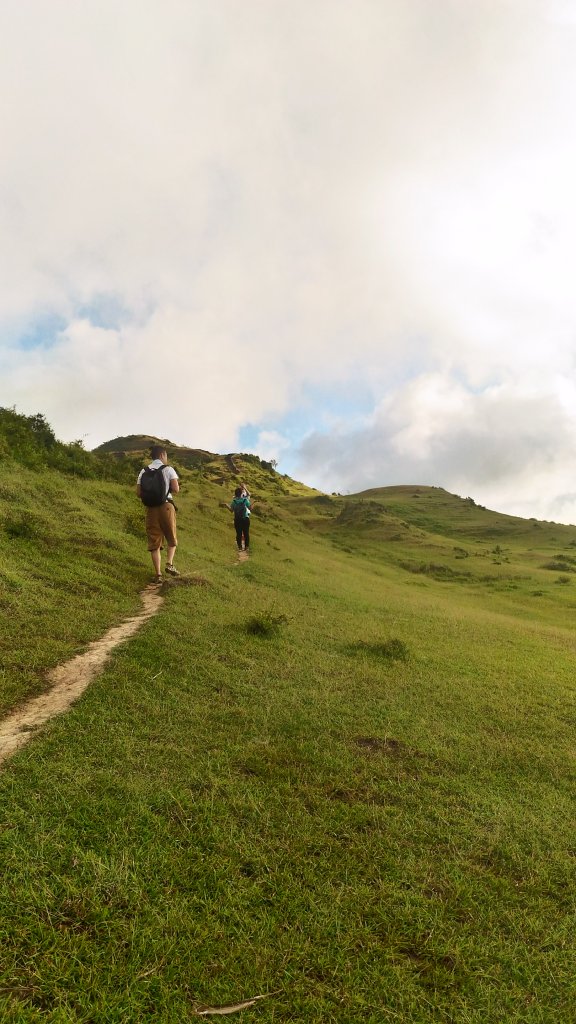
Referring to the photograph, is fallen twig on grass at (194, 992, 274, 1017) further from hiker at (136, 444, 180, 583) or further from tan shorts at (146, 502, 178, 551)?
tan shorts at (146, 502, 178, 551)

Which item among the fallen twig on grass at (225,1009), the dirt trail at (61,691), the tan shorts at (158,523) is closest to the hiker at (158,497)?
the tan shorts at (158,523)

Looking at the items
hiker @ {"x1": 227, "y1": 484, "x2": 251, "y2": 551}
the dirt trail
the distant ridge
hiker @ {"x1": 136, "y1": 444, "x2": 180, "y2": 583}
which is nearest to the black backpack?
hiker @ {"x1": 136, "y1": 444, "x2": 180, "y2": 583}

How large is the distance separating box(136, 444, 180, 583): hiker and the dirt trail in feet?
11.9

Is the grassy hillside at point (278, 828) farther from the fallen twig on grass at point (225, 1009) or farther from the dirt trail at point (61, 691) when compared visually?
the dirt trail at point (61, 691)

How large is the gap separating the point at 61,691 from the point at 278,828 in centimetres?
318

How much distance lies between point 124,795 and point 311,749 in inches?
75.0

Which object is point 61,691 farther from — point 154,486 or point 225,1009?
point 154,486

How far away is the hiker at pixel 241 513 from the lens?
19.2 meters

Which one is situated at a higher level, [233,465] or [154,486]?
[233,465]

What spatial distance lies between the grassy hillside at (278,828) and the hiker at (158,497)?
242 cm

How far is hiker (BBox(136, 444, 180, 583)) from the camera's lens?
11.1m

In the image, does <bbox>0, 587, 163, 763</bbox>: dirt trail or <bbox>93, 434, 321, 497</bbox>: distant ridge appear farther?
<bbox>93, 434, 321, 497</bbox>: distant ridge

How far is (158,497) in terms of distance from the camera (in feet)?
36.7

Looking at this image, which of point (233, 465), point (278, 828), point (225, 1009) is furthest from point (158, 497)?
point (233, 465)
